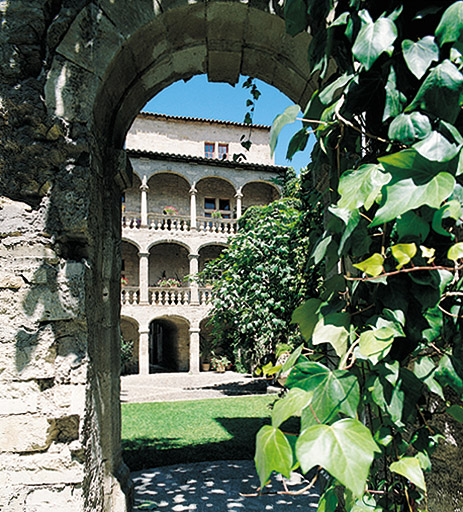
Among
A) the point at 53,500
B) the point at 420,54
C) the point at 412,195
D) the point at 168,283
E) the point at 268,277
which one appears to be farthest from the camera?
the point at 168,283

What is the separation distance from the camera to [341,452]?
0.68 m

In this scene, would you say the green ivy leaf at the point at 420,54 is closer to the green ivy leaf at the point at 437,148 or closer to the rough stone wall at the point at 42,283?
the green ivy leaf at the point at 437,148

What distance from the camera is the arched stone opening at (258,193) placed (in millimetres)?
20391

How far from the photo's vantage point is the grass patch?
4770 millimetres

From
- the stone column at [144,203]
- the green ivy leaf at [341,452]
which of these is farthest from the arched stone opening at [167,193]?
the green ivy leaf at [341,452]

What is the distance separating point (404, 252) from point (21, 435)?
191 cm

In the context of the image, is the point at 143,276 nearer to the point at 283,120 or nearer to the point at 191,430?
the point at 191,430

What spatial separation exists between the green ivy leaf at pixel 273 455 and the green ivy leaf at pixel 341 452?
6cm

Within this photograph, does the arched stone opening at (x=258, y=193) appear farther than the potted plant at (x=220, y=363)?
Yes

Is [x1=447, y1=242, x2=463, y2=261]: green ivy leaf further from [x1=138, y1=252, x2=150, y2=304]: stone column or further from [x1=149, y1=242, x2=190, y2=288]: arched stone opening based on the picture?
[x1=149, y1=242, x2=190, y2=288]: arched stone opening

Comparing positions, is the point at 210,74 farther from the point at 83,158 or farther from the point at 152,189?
the point at 152,189

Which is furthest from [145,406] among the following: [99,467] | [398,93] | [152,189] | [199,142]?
[199,142]

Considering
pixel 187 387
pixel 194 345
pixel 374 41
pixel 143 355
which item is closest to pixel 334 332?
pixel 374 41

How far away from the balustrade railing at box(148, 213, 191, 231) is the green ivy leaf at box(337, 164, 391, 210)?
55.8 feet
